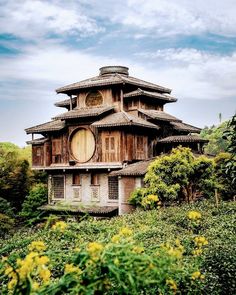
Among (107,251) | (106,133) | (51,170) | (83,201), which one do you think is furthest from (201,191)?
(107,251)

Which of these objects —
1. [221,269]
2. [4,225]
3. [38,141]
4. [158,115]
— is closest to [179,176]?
[158,115]

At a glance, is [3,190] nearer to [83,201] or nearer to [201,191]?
[83,201]

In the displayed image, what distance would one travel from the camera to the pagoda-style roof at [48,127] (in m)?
28.0

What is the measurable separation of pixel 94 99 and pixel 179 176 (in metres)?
9.47

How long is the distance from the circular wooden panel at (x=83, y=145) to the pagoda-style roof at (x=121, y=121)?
1482 millimetres

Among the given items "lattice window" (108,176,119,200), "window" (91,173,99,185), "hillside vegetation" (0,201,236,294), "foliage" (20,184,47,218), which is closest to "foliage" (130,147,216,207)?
"lattice window" (108,176,119,200)

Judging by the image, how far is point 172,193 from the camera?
21.1 meters

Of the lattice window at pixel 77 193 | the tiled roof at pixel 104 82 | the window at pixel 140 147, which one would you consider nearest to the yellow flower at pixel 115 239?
the window at pixel 140 147

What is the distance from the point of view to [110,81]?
2694 cm

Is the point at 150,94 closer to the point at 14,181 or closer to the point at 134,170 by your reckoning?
the point at 134,170

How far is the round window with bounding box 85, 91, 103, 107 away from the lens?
92.0 ft

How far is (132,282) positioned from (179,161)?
1875cm

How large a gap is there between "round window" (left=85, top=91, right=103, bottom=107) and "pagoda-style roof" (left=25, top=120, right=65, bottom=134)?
2255mm

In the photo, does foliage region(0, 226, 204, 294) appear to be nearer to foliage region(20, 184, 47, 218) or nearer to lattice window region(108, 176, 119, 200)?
lattice window region(108, 176, 119, 200)
